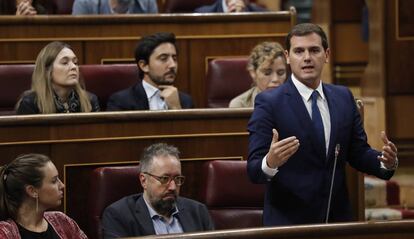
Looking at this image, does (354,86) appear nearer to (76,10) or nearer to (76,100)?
(76,10)

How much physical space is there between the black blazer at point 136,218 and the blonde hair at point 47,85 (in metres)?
0.43

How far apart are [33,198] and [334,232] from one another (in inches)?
18.8

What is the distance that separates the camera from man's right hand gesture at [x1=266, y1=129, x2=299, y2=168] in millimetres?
1353

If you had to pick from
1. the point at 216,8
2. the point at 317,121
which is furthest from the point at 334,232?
the point at 216,8

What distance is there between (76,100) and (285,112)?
0.72 meters

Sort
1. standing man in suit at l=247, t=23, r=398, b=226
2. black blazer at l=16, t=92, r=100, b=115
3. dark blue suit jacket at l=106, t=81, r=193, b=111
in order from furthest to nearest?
dark blue suit jacket at l=106, t=81, r=193, b=111 → black blazer at l=16, t=92, r=100, b=115 → standing man in suit at l=247, t=23, r=398, b=226

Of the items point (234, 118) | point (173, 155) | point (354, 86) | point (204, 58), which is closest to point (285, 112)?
point (173, 155)

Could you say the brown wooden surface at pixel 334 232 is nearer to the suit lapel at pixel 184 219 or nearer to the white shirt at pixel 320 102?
the white shirt at pixel 320 102

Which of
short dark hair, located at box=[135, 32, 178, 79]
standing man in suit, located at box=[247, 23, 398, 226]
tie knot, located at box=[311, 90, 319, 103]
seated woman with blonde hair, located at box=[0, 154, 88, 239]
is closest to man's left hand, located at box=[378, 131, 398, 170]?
standing man in suit, located at box=[247, 23, 398, 226]

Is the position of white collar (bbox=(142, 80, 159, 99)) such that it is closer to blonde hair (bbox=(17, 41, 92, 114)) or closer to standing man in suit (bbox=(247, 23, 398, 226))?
blonde hair (bbox=(17, 41, 92, 114))

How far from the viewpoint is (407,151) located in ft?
8.66

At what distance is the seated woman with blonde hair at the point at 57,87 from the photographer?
6.63 ft

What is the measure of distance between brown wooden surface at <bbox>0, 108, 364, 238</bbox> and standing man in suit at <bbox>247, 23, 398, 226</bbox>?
0.87 feet

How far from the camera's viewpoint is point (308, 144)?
1.46m
